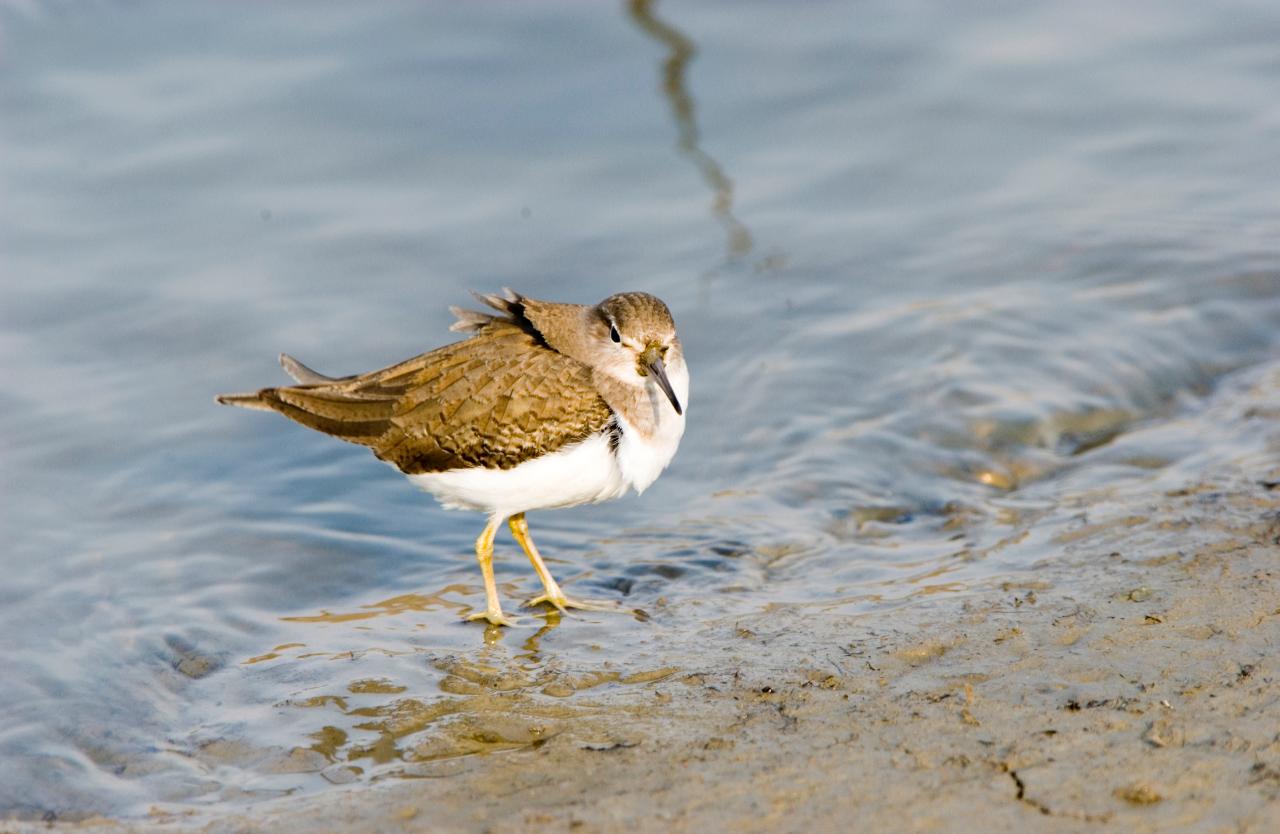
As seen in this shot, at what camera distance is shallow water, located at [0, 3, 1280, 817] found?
6344mm

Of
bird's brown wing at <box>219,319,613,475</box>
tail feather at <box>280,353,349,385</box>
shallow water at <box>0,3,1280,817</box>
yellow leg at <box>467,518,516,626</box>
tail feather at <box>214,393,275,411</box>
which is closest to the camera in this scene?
shallow water at <box>0,3,1280,817</box>

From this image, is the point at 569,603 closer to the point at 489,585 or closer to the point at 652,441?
the point at 489,585

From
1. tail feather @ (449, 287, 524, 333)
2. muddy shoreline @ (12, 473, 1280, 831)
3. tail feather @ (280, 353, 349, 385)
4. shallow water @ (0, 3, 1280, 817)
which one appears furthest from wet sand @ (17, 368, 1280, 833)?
tail feather @ (280, 353, 349, 385)

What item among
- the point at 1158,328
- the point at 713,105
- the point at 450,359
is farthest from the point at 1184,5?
the point at 450,359

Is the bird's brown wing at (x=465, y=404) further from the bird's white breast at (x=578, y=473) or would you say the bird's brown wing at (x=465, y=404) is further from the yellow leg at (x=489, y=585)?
the yellow leg at (x=489, y=585)

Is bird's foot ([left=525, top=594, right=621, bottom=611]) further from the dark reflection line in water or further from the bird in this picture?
the dark reflection line in water

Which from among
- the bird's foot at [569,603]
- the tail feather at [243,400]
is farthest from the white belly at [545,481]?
the tail feather at [243,400]

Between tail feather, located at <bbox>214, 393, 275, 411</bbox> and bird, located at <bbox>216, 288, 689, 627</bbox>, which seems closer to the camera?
bird, located at <bbox>216, 288, 689, 627</bbox>

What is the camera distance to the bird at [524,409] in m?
6.46

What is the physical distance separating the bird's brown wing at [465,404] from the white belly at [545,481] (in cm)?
5

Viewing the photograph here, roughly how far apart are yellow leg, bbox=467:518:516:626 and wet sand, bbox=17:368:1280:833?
2.01 ft

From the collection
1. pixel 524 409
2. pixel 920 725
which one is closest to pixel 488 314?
pixel 524 409

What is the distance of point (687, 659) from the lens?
5.89m

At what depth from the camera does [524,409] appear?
6.47 metres
